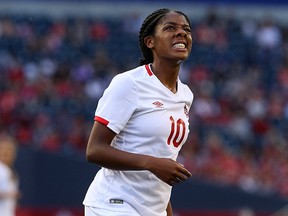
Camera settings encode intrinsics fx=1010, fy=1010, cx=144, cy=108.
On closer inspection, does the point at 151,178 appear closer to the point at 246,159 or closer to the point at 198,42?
the point at 246,159

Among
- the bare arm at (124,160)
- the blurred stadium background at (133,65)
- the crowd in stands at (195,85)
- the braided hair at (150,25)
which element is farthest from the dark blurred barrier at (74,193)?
the bare arm at (124,160)

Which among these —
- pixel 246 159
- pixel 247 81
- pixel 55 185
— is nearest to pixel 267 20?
pixel 247 81

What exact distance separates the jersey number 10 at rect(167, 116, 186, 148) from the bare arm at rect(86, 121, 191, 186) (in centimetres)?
26

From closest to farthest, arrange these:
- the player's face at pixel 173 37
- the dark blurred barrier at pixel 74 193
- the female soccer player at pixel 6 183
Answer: the player's face at pixel 173 37, the female soccer player at pixel 6 183, the dark blurred barrier at pixel 74 193

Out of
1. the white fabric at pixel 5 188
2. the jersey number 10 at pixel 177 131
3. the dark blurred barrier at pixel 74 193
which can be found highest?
the jersey number 10 at pixel 177 131

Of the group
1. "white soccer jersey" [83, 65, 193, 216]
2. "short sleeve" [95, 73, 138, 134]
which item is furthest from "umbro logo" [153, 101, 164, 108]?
"short sleeve" [95, 73, 138, 134]

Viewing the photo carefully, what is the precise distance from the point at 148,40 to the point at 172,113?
1.47 feet

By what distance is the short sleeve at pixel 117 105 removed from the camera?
546 centimetres

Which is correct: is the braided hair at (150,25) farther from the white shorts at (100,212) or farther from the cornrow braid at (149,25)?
the white shorts at (100,212)

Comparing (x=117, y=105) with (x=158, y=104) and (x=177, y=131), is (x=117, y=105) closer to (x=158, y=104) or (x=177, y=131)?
(x=158, y=104)

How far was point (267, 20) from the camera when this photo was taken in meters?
24.5

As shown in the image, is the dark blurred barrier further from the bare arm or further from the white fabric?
the bare arm

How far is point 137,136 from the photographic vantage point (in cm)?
557

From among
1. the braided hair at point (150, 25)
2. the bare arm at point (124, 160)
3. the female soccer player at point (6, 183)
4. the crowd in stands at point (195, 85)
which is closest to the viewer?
the bare arm at point (124, 160)
